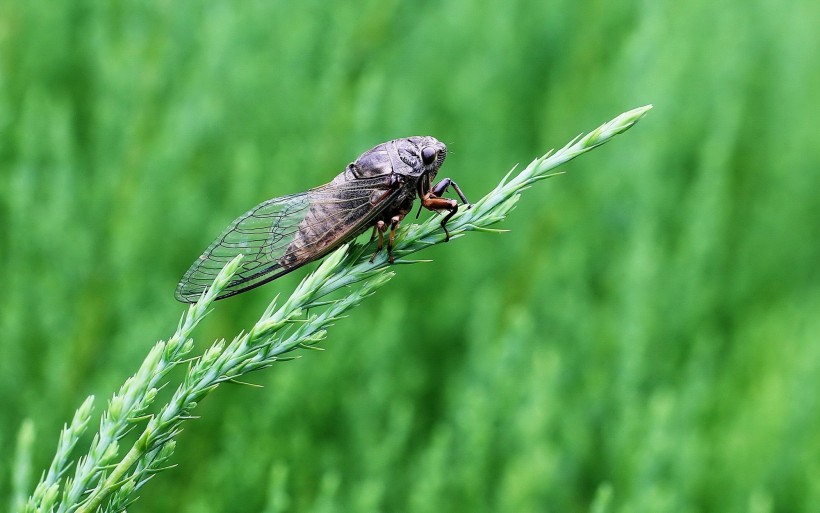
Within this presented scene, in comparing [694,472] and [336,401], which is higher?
[336,401]

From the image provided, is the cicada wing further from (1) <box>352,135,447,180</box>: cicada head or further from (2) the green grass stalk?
(2) the green grass stalk

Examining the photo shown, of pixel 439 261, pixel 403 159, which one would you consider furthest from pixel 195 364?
pixel 439 261

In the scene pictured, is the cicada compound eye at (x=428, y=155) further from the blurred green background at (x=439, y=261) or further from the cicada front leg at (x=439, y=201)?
the blurred green background at (x=439, y=261)

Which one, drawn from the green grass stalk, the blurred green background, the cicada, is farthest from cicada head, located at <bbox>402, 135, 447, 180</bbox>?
the blurred green background

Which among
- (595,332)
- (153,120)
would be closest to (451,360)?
(595,332)

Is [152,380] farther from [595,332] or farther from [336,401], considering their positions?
[595,332]

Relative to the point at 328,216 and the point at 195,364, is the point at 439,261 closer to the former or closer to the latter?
the point at 328,216

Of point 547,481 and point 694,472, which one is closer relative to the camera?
point 547,481
